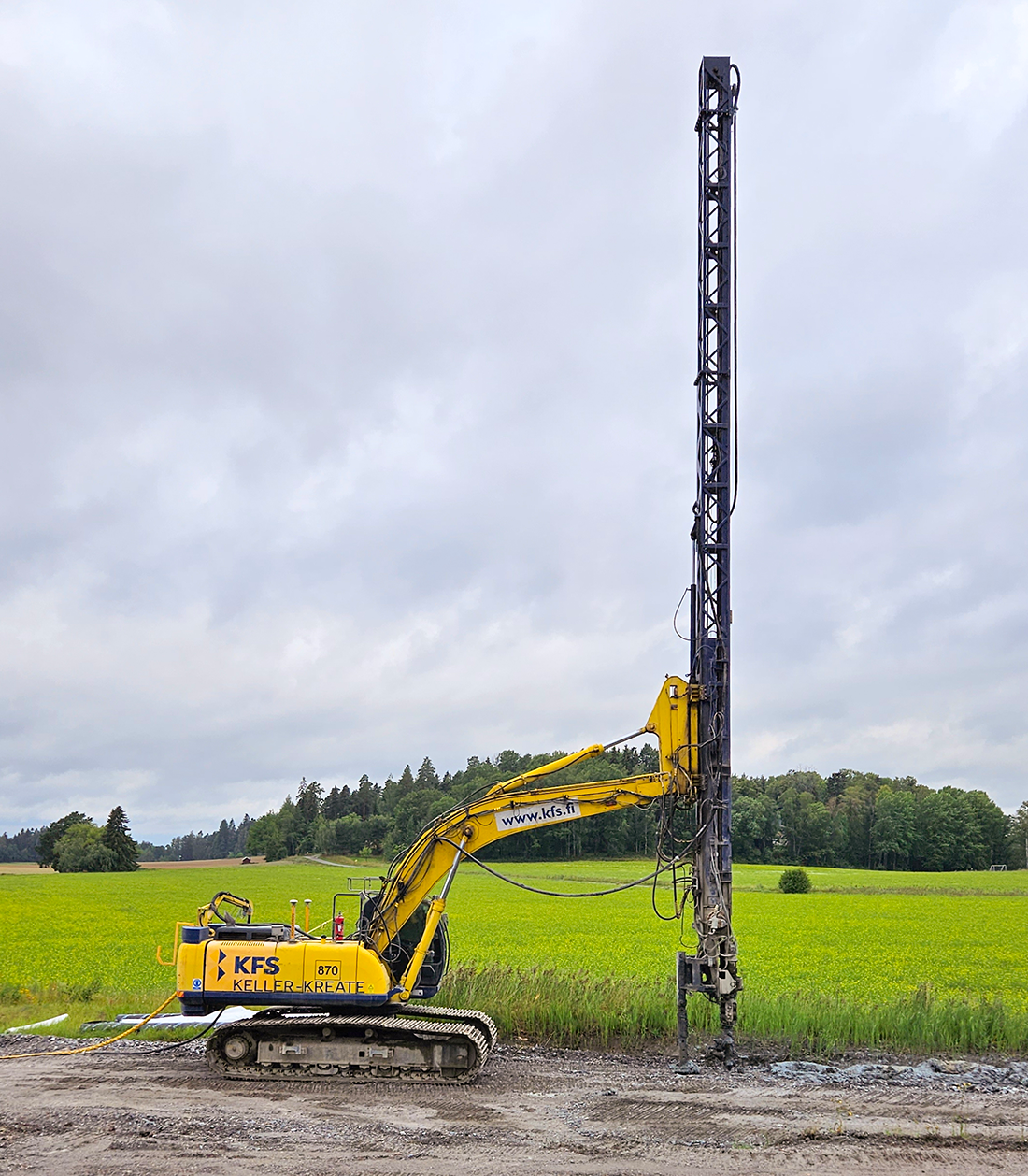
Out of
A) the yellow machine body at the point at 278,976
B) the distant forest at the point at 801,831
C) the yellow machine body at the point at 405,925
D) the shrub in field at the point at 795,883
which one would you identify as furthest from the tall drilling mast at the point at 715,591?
the distant forest at the point at 801,831

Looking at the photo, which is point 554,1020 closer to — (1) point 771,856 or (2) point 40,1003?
(2) point 40,1003

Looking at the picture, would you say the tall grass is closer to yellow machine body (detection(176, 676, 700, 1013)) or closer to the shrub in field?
yellow machine body (detection(176, 676, 700, 1013))

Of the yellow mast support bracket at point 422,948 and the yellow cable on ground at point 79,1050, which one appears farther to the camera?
the yellow cable on ground at point 79,1050

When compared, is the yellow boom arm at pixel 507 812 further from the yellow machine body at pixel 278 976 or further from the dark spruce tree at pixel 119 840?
the dark spruce tree at pixel 119 840

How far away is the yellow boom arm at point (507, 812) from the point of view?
12.5 metres

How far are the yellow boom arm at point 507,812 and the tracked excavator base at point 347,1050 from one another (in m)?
1.16

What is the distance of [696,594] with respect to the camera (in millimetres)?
13422

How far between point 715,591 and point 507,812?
4064 mm

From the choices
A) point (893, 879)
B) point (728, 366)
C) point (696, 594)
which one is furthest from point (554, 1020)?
point (893, 879)

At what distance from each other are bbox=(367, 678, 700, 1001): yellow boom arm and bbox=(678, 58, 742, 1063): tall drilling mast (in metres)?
0.40

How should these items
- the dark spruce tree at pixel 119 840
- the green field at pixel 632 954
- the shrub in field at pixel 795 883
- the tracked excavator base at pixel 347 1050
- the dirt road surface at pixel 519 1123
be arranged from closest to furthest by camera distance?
the dirt road surface at pixel 519 1123
the tracked excavator base at pixel 347 1050
the green field at pixel 632 954
the shrub in field at pixel 795 883
the dark spruce tree at pixel 119 840

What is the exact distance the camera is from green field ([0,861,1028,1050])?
13641mm

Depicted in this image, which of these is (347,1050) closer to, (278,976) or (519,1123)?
(278,976)

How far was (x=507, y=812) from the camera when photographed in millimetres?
12609
